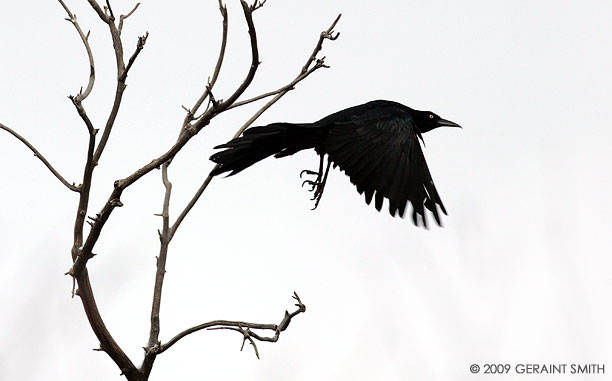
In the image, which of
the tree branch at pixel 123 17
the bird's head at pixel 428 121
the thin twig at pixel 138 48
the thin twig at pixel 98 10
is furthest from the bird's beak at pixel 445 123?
the thin twig at pixel 138 48

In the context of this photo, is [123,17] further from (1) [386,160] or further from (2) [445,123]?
(2) [445,123]

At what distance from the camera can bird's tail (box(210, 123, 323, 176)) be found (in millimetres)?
5418

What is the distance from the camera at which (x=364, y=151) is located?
5.63 metres

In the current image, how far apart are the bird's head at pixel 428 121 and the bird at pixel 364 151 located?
3.26ft

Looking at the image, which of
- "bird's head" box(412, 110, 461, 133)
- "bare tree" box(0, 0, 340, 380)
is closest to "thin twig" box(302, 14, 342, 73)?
"bare tree" box(0, 0, 340, 380)

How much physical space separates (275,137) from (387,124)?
84cm

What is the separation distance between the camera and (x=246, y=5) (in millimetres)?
3691

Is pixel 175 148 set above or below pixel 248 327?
above

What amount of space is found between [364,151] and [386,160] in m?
0.16

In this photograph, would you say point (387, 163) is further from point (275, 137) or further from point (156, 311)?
point (156, 311)

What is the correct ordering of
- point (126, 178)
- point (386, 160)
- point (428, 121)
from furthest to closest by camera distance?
1. point (428, 121)
2. point (386, 160)
3. point (126, 178)

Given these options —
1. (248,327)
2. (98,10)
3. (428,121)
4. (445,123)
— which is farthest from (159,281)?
(445,123)

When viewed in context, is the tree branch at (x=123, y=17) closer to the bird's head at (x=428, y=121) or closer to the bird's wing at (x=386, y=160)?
the bird's wing at (x=386, y=160)

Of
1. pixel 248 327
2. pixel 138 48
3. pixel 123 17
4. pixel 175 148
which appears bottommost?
pixel 248 327
